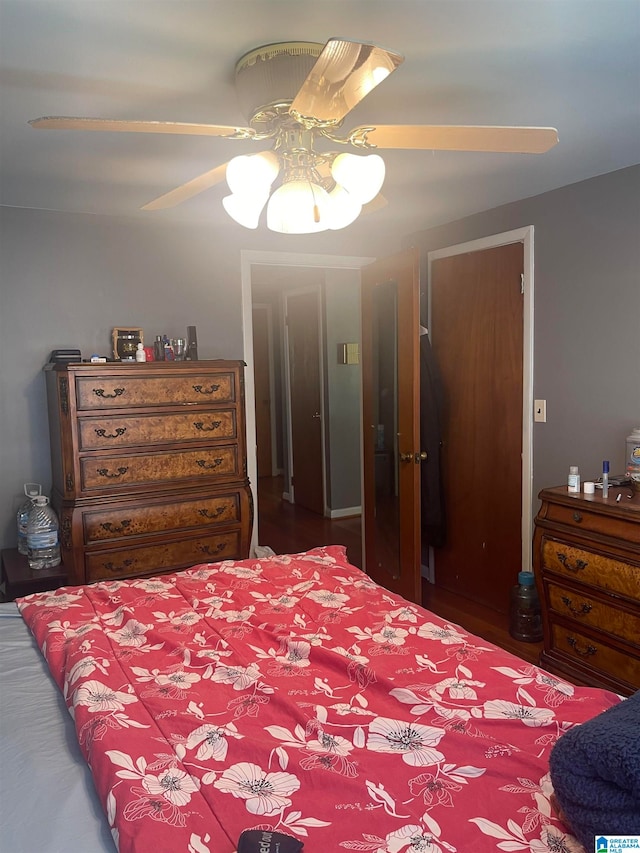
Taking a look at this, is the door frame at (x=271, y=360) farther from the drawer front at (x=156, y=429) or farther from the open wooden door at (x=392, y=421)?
the drawer front at (x=156, y=429)

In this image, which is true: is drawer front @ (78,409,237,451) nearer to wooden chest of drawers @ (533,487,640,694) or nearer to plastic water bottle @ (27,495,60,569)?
plastic water bottle @ (27,495,60,569)

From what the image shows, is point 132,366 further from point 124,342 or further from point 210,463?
point 210,463

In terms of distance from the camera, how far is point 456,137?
166 centimetres

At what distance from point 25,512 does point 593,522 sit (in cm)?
261

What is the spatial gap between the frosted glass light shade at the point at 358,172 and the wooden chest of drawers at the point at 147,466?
171 cm

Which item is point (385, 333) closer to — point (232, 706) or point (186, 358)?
point (186, 358)

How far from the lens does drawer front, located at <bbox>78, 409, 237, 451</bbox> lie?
2.98 meters

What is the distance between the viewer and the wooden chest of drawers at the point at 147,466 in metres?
2.96

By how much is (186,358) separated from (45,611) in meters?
1.86

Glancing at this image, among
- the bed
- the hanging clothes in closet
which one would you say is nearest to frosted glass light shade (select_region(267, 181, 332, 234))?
the bed

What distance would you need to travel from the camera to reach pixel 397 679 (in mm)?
1490

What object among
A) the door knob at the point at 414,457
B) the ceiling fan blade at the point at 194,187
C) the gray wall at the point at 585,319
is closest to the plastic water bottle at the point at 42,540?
the ceiling fan blade at the point at 194,187

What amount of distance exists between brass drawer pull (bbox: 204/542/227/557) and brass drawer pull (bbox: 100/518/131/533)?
→ 0.41m

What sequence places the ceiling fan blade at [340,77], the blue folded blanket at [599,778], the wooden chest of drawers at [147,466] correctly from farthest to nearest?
the wooden chest of drawers at [147,466], the ceiling fan blade at [340,77], the blue folded blanket at [599,778]
